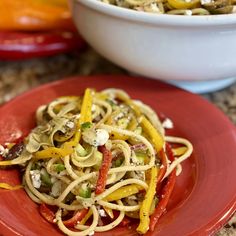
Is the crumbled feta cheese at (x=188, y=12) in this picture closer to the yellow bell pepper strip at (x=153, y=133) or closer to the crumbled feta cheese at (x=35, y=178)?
the yellow bell pepper strip at (x=153, y=133)

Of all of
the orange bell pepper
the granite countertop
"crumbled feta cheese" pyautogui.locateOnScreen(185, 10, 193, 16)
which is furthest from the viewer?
the orange bell pepper

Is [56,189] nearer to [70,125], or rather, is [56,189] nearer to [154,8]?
[70,125]

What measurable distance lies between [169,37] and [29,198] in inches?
17.3

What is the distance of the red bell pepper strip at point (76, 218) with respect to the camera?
954 mm

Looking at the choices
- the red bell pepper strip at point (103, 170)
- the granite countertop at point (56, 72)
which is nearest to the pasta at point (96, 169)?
A: the red bell pepper strip at point (103, 170)

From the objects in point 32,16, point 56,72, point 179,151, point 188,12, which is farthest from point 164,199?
point 32,16

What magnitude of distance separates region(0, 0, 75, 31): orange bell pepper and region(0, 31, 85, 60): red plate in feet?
0.12

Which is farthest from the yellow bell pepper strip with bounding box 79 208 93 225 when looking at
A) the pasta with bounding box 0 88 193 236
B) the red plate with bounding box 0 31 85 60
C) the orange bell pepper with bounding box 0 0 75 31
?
the orange bell pepper with bounding box 0 0 75 31

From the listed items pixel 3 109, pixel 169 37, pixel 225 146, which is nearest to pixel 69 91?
pixel 3 109

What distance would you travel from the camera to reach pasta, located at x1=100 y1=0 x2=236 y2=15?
1144mm

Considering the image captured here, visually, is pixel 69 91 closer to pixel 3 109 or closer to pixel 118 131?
pixel 3 109

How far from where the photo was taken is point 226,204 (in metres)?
0.96

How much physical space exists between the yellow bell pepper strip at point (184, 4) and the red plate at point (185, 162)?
0.68 ft

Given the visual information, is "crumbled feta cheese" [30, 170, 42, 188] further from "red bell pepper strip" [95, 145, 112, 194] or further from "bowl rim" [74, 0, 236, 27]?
"bowl rim" [74, 0, 236, 27]
